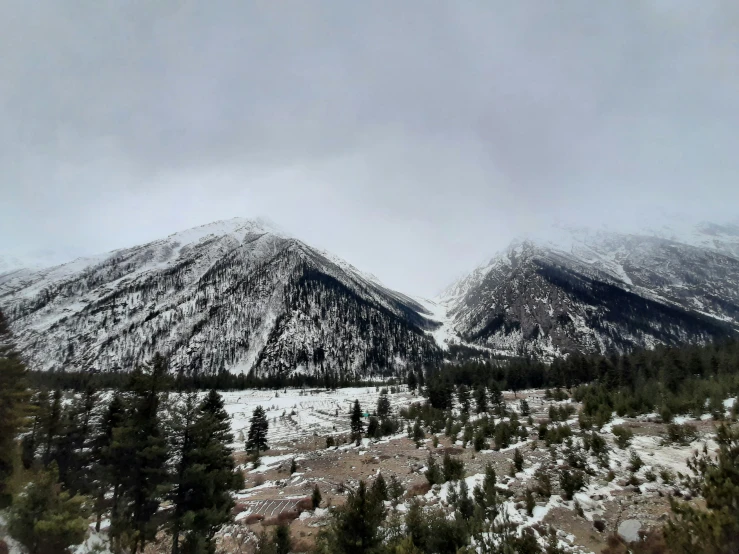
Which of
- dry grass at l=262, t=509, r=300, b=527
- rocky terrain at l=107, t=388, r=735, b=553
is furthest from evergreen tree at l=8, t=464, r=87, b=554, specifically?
dry grass at l=262, t=509, r=300, b=527

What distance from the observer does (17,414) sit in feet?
58.5

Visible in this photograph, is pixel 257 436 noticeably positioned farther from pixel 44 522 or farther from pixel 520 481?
pixel 44 522

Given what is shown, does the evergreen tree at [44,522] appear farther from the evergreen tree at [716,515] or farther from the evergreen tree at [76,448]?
the evergreen tree at [716,515]

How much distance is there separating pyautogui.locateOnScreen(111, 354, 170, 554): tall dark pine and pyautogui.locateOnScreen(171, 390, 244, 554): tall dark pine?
77 cm

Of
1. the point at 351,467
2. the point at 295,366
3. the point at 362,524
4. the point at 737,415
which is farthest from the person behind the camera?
the point at 295,366

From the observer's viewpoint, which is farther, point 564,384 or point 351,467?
point 564,384

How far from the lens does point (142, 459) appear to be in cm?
1594

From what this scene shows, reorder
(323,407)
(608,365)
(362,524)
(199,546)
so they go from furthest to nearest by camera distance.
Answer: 1. (323,407)
2. (608,365)
3. (199,546)
4. (362,524)

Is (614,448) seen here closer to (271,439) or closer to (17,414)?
(17,414)

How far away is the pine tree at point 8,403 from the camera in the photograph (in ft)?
55.4

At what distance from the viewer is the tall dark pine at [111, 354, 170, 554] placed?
50.3 ft

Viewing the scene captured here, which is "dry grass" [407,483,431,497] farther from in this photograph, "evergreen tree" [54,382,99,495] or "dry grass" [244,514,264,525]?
"evergreen tree" [54,382,99,495]

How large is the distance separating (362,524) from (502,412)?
38810 millimetres

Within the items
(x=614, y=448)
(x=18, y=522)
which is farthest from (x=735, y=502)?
(x=18, y=522)
